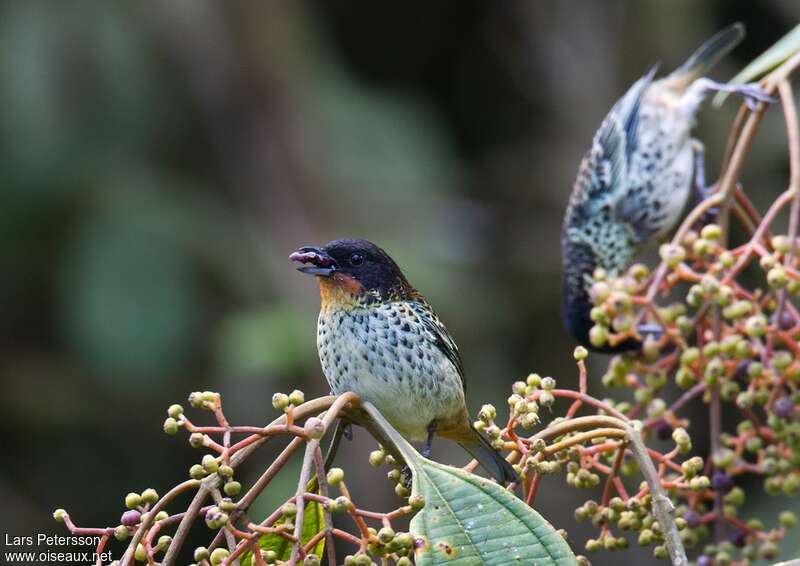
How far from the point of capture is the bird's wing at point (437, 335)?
2912mm

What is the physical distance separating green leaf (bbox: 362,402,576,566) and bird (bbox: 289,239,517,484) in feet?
2.28

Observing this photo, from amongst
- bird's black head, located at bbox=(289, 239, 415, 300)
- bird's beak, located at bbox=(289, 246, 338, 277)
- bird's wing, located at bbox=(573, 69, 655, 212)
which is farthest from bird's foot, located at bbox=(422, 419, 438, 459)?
bird's wing, located at bbox=(573, 69, 655, 212)

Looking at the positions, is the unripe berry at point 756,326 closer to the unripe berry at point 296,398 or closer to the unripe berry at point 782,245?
the unripe berry at point 782,245

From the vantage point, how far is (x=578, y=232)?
493cm

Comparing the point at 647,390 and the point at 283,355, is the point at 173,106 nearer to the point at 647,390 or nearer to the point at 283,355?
the point at 283,355

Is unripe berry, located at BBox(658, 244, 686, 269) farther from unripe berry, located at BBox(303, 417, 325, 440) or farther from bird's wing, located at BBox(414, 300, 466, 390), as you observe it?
unripe berry, located at BBox(303, 417, 325, 440)

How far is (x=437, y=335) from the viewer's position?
293 centimetres

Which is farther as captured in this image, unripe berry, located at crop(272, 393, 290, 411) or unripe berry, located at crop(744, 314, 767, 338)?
unripe berry, located at crop(744, 314, 767, 338)

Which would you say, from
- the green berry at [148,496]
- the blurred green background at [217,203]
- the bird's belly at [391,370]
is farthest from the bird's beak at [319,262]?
the blurred green background at [217,203]

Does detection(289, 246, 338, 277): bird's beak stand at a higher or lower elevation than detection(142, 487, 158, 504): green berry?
higher

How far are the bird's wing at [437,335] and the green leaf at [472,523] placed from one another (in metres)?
0.88

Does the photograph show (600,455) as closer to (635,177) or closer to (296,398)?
(296,398)

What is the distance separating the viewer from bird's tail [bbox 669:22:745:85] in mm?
5016

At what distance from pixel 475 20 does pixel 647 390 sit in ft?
21.8
